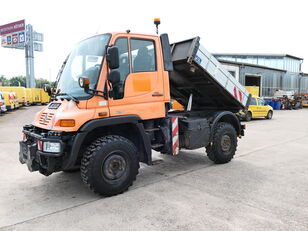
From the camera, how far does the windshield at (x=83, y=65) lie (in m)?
4.32

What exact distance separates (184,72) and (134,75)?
1.92 m

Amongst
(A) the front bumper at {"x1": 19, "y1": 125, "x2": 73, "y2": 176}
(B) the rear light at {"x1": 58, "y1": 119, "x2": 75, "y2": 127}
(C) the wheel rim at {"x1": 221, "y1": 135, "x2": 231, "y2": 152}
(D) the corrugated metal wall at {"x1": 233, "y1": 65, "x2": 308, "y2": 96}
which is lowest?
(C) the wheel rim at {"x1": 221, "y1": 135, "x2": 231, "y2": 152}

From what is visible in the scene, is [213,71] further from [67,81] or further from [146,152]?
[67,81]

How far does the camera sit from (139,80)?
185 inches

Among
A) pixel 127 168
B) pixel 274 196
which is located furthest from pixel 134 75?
pixel 274 196

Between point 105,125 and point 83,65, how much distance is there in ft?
3.88

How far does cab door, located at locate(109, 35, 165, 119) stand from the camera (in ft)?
14.7

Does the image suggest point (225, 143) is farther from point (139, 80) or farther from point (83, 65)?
point (83, 65)

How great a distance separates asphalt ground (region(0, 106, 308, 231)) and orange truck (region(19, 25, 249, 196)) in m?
0.48

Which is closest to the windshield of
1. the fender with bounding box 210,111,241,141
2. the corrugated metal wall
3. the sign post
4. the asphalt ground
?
the asphalt ground

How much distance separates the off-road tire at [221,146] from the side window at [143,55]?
240 centimetres

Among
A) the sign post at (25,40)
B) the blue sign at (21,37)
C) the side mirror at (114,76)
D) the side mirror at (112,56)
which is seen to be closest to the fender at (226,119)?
the side mirror at (114,76)

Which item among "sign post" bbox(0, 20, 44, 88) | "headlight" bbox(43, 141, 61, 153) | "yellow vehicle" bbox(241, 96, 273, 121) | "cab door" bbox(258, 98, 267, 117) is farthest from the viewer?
"sign post" bbox(0, 20, 44, 88)

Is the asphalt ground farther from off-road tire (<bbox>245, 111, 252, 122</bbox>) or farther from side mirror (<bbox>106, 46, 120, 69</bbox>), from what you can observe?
off-road tire (<bbox>245, 111, 252, 122</bbox>)
